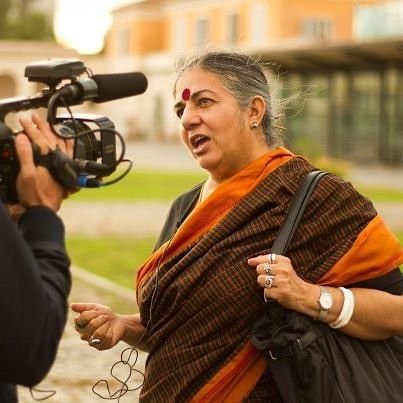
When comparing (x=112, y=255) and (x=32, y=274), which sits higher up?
(x=32, y=274)

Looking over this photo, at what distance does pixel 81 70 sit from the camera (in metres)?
2.54

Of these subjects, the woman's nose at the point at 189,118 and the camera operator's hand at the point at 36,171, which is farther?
the woman's nose at the point at 189,118

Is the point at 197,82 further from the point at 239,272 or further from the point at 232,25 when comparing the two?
the point at 232,25

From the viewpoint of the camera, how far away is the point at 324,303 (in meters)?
2.95

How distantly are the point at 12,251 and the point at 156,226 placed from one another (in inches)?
539

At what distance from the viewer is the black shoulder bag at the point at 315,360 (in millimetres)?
2896

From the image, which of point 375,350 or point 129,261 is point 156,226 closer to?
point 129,261

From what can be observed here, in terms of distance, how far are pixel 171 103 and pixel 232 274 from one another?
2.98 ft

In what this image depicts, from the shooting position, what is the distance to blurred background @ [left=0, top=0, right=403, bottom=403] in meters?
7.10

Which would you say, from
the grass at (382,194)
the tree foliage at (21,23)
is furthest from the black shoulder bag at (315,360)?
the tree foliage at (21,23)

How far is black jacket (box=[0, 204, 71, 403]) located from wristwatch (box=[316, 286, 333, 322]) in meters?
0.90

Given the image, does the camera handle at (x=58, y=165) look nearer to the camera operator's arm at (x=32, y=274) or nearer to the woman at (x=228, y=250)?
the camera operator's arm at (x=32, y=274)

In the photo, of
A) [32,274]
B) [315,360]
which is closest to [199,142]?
[315,360]

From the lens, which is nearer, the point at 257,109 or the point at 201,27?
the point at 257,109
